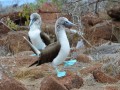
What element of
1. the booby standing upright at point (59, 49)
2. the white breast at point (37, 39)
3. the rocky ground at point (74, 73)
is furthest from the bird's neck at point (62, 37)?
the white breast at point (37, 39)

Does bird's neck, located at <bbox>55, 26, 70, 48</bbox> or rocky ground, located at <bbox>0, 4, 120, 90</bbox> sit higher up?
bird's neck, located at <bbox>55, 26, 70, 48</bbox>

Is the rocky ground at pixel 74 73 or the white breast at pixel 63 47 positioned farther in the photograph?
the white breast at pixel 63 47

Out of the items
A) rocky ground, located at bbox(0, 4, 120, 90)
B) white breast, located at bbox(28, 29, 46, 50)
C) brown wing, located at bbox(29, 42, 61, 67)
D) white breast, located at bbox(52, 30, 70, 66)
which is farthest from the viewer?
white breast, located at bbox(28, 29, 46, 50)

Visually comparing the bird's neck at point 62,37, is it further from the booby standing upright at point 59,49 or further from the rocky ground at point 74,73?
the rocky ground at point 74,73

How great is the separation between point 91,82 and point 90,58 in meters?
1.66

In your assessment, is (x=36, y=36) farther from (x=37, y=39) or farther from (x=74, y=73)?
(x=74, y=73)

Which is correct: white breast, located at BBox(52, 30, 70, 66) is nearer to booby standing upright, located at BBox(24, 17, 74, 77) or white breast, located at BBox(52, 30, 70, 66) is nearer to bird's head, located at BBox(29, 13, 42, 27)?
booby standing upright, located at BBox(24, 17, 74, 77)

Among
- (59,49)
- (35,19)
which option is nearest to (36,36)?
(35,19)

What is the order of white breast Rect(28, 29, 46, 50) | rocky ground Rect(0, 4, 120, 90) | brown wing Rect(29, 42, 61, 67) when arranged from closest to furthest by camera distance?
1. rocky ground Rect(0, 4, 120, 90)
2. brown wing Rect(29, 42, 61, 67)
3. white breast Rect(28, 29, 46, 50)

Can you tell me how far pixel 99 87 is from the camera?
6.10m

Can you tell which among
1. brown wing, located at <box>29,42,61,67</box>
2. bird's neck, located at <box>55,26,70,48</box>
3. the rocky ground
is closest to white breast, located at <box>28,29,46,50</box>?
the rocky ground

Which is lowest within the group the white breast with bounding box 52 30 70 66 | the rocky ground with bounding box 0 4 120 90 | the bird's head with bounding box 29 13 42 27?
the rocky ground with bounding box 0 4 120 90

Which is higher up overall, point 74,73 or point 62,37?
point 62,37

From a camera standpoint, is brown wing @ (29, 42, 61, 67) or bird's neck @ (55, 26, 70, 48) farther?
brown wing @ (29, 42, 61, 67)
